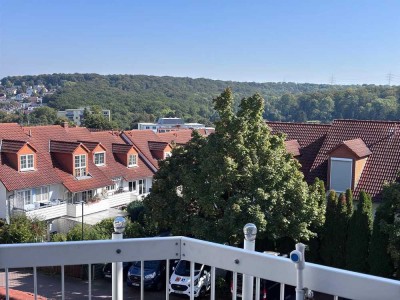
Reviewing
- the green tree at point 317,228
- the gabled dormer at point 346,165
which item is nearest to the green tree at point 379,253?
the green tree at point 317,228

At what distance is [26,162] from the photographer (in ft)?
51.6

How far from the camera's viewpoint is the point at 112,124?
3694cm

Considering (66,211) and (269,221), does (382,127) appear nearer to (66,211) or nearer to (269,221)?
(269,221)

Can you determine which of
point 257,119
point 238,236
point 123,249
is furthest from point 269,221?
point 123,249

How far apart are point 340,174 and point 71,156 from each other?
9.50 m

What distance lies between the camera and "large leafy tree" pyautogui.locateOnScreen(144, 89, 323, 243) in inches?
349

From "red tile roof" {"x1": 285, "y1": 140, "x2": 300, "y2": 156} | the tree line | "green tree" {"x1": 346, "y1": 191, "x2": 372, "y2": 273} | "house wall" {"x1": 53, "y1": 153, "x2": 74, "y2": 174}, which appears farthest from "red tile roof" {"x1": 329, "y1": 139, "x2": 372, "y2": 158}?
"house wall" {"x1": 53, "y1": 153, "x2": 74, "y2": 174}

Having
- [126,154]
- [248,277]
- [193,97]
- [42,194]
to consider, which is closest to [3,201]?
[42,194]

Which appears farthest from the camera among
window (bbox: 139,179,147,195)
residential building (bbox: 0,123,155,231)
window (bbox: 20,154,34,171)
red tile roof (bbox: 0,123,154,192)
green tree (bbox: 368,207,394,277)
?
window (bbox: 139,179,147,195)

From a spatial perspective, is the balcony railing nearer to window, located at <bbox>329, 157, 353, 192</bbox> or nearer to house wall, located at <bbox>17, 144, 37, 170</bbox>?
window, located at <bbox>329, 157, 353, 192</bbox>

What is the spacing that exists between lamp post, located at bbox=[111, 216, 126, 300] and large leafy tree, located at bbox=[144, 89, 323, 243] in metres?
6.60

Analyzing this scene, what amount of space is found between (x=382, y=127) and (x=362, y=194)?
3907 millimetres

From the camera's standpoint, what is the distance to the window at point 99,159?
1831 centimetres

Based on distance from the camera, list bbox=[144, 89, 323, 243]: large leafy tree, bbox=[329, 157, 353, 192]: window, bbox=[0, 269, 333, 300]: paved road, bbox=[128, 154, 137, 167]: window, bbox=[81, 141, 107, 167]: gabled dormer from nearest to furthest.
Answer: bbox=[0, 269, 333, 300]: paved road
bbox=[144, 89, 323, 243]: large leafy tree
bbox=[329, 157, 353, 192]: window
bbox=[81, 141, 107, 167]: gabled dormer
bbox=[128, 154, 137, 167]: window
